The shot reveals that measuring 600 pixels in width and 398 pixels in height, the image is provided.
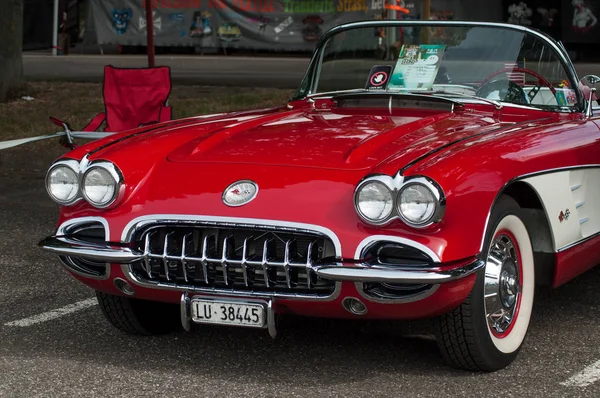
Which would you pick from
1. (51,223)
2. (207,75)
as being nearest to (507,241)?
(51,223)

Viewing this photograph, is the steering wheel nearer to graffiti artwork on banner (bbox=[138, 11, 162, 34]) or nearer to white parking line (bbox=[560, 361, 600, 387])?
white parking line (bbox=[560, 361, 600, 387])

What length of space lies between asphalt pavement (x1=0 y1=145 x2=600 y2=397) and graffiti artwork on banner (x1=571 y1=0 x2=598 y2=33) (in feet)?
47.9

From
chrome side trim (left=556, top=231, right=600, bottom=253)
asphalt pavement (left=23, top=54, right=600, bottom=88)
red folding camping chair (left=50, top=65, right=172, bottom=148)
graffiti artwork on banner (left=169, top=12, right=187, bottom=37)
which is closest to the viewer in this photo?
chrome side trim (left=556, top=231, right=600, bottom=253)

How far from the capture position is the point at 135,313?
187 inches

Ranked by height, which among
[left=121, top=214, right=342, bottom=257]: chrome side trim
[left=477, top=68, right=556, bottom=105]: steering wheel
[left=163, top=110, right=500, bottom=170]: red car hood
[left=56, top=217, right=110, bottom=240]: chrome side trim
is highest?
[left=477, top=68, right=556, bottom=105]: steering wheel

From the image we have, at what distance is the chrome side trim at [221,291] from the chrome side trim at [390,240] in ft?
0.48

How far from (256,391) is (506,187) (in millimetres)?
1260

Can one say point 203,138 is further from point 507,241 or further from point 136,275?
point 507,241

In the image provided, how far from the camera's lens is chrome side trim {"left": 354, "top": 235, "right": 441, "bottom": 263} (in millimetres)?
3926

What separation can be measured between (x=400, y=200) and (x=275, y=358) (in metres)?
0.98

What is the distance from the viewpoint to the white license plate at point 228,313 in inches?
162

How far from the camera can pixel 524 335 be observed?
4.51 meters

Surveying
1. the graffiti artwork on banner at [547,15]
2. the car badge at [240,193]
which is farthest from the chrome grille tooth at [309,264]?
the graffiti artwork on banner at [547,15]

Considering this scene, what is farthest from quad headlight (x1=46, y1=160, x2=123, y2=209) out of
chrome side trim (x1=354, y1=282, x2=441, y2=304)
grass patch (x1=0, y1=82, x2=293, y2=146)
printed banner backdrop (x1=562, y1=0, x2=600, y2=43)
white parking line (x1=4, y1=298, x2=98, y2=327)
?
printed banner backdrop (x1=562, y1=0, x2=600, y2=43)
